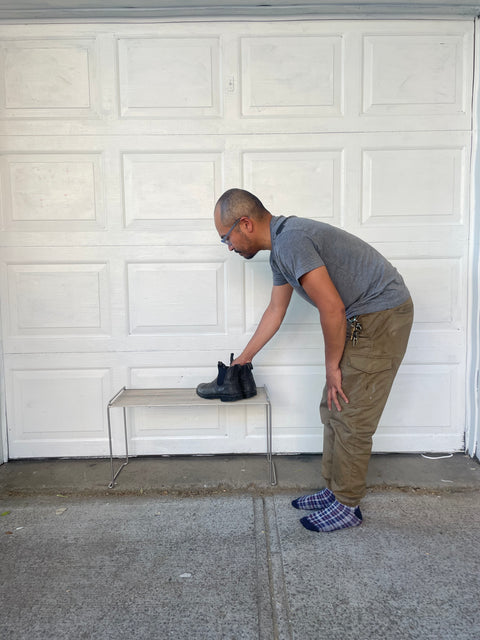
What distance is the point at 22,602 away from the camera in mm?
1896

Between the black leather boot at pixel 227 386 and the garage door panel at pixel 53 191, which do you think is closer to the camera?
the black leather boot at pixel 227 386

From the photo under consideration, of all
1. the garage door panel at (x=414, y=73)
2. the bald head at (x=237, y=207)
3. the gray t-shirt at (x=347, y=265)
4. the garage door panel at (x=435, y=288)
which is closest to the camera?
the gray t-shirt at (x=347, y=265)

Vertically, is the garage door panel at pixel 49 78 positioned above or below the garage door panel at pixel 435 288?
above

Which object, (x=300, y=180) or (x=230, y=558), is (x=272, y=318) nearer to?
(x=300, y=180)

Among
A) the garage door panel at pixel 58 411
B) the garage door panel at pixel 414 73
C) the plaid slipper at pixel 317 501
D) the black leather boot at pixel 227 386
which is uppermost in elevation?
the garage door panel at pixel 414 73

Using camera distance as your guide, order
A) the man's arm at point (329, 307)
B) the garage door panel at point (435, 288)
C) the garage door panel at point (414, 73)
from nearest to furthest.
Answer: the man's arm at point (329, 307), the garage door panel at point (414, 73), the garage door panel at point (435, 288)

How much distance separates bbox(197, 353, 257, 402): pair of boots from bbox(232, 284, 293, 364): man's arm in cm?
6

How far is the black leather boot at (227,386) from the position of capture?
8.91ft

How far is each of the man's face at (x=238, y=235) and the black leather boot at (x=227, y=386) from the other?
729mm

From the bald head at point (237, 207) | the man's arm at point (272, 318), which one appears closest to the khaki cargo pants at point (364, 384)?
the man's arm at point (272, 318)

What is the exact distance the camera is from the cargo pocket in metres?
2.28

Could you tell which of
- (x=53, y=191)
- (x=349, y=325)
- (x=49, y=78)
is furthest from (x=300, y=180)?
(x=49, y=78)

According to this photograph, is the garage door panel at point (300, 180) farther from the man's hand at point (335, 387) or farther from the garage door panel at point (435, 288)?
the man's hand at point (335, 387)

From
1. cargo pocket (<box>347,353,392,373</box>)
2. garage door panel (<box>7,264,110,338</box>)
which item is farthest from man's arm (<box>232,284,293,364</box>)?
garage door panel (<box>7,264,110,338</box>)
